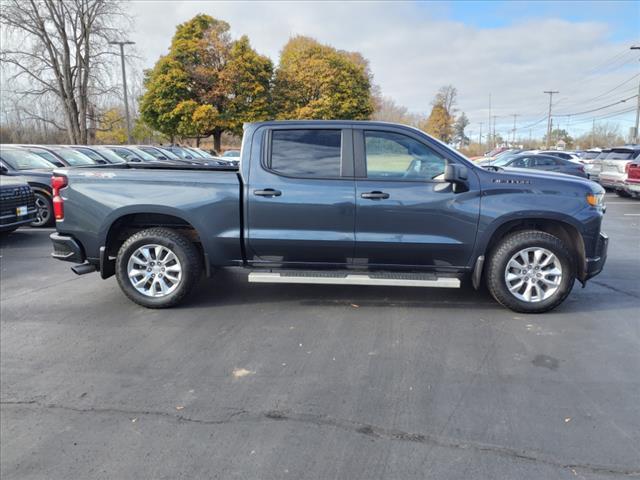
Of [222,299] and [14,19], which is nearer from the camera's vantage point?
[222,299]

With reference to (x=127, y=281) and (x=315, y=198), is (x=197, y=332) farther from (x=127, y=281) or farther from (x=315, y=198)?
(x=315, y=198)

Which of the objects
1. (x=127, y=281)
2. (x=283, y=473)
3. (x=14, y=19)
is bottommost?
(x=283, y=473)

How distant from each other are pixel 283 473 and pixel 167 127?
34106mm

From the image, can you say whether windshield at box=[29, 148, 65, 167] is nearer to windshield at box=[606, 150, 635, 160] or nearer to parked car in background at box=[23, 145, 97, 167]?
parked car in background at box=[23, 145, 97, 167]

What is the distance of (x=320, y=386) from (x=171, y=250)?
2398 mm

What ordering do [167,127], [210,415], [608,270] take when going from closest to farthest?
[210,415]
[608,270]
[167,127]

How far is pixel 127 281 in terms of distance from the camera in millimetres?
5051

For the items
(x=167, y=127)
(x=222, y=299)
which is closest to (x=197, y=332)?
(x=222, y=299)

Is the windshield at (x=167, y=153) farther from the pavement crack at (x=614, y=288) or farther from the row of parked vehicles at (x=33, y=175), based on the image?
the pavement crack at (x=614, y=288)

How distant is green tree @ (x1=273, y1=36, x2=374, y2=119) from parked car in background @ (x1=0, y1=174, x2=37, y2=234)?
2785 centimetres

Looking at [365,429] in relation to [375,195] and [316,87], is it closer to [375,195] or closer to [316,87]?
[375,195]

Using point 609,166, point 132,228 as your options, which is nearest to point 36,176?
point 132,228

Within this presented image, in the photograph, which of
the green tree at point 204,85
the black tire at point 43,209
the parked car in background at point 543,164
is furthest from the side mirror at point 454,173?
the green tree at point 204,85

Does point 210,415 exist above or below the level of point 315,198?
below
